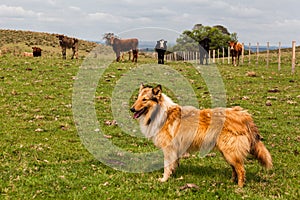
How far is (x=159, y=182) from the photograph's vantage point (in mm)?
8469

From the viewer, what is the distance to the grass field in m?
7.84

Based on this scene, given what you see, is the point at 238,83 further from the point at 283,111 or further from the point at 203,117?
the point at 203,117

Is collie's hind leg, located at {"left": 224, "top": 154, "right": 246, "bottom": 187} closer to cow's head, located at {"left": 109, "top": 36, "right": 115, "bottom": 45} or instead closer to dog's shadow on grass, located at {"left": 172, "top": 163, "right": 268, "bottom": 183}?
dog's shadow on grass, located at {"left": 172, "top": 163, "right": 268, "bottom": 183}

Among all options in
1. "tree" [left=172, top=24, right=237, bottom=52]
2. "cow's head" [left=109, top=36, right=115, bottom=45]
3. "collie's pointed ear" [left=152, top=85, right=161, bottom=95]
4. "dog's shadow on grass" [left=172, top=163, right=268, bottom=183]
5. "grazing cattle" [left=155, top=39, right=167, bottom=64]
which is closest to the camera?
"collie's pointed ear" [left=152, top=85, right=161, bottom=95]

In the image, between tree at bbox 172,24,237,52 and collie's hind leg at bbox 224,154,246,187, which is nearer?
collie's hind leg at bbox 224,154,246,187

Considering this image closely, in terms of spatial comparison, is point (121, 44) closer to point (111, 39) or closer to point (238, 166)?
point (111, 39)

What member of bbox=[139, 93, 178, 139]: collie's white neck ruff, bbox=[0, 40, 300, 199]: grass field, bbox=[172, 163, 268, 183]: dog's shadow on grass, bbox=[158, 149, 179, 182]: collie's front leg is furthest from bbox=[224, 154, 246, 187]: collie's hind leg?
bbox=[139, 93, 178, 139]: collie's white neck ruff

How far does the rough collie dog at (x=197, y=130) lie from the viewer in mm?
8195

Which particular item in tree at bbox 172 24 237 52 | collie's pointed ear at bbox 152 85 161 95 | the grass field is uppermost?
tree at bbox 172 24 237 52

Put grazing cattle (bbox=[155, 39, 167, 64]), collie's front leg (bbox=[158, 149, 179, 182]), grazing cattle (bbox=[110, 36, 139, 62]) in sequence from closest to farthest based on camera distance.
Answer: collie's front leg (bbox=[158, 149, 179, 182]), grazing cattle (bbox=[155, 39, 167, 64]), grazing cattle (bbox=[110, 36, 139, 62])

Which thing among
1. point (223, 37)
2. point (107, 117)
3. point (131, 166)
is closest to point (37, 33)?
point (223, 37)

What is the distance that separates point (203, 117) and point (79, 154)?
3.93 meters

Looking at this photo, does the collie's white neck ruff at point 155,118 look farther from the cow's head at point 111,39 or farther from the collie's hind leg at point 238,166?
the cow's head at point 111,39

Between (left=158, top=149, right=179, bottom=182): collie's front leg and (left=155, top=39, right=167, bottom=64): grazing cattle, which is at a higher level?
(left=155, top=39, right=167, bottom=64): grazing cattle
